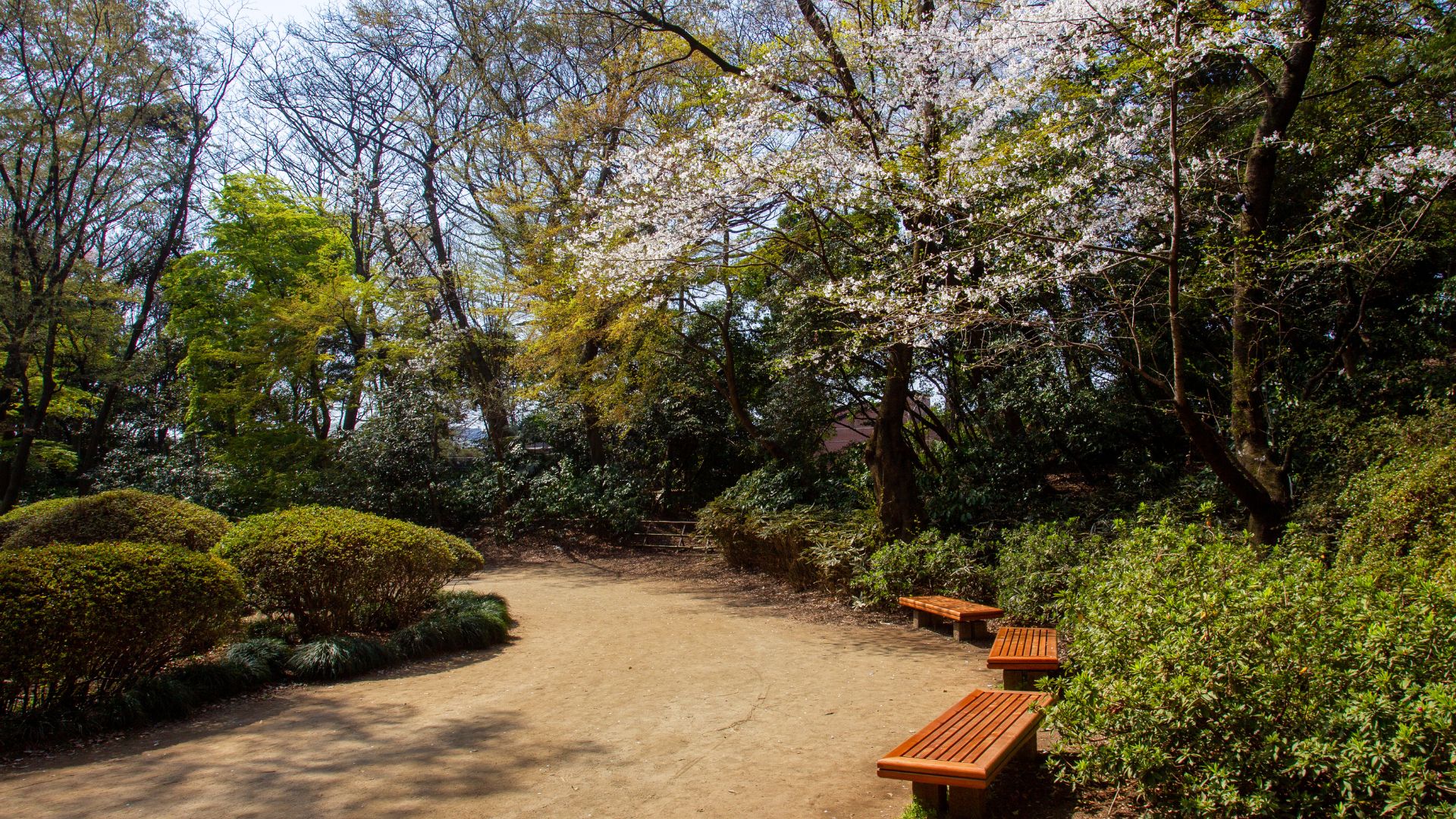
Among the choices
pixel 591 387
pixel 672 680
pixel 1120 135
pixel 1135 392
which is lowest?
pixel 672 680

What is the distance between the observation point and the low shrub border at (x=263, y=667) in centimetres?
487

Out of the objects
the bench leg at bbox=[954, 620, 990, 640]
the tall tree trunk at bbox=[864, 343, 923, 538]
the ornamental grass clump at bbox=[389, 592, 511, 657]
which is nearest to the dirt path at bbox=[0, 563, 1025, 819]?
the bench leg at bbox=[954, 620, 990, 640]

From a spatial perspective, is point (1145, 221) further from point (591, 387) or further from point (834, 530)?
point (591, 387)

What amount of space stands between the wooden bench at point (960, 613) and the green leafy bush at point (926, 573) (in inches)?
16.2

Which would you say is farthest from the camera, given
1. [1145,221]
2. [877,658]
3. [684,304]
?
[684,304]

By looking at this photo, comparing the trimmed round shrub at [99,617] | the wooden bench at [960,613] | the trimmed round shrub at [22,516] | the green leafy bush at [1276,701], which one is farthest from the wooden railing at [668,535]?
the green leafy bush at [1276,701]

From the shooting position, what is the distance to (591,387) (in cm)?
1484

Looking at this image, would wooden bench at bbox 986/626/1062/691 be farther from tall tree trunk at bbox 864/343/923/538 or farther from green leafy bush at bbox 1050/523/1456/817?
tall tree trunk at bbox 864/343/923/538

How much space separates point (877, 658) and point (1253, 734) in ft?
12.9

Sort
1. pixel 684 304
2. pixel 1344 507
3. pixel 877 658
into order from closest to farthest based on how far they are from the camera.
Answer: pixel 1344 507, pixel 877 658, pixel 684 304

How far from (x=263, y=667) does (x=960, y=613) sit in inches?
221

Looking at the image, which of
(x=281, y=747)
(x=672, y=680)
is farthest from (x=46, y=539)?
(x=672, y=680)

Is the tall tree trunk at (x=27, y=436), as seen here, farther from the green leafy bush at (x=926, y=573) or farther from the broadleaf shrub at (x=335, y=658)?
the green leafy bush at (x=926, y=573)

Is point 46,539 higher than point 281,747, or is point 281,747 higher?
point 46,539
